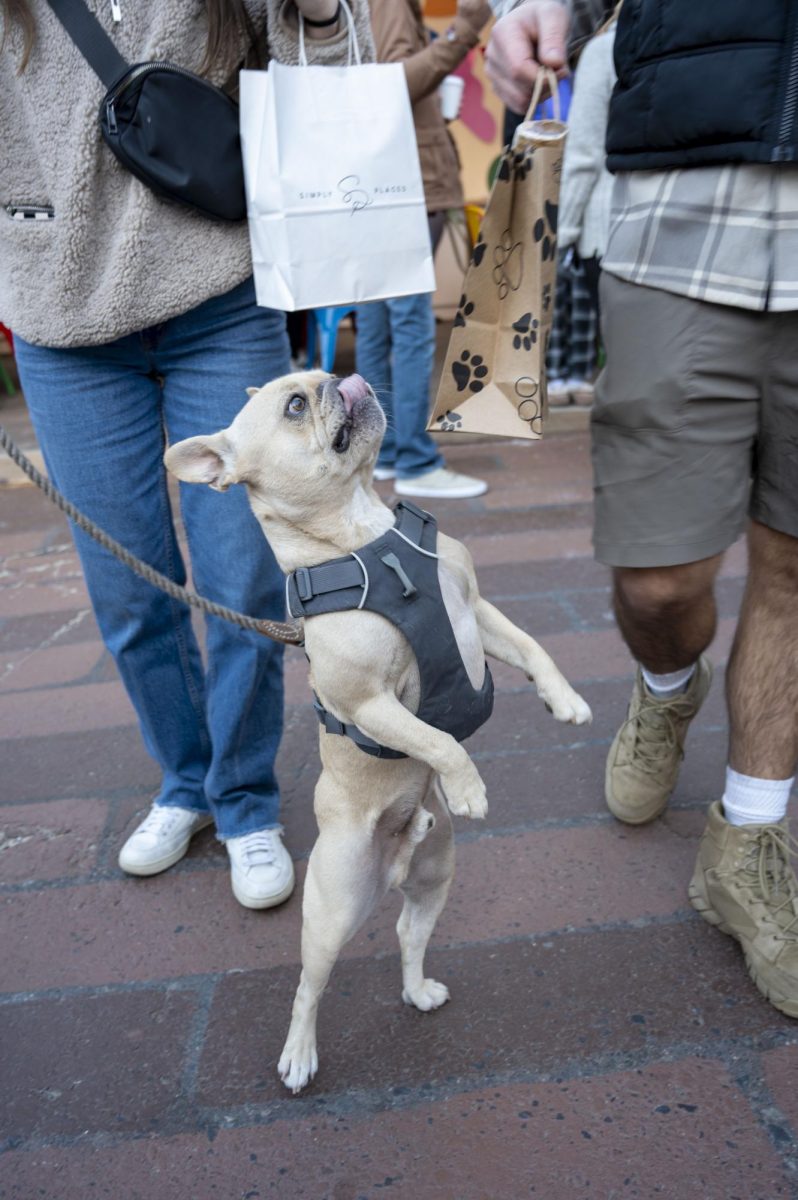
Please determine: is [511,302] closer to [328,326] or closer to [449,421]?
[449,421]

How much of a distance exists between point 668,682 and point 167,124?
5.54ft

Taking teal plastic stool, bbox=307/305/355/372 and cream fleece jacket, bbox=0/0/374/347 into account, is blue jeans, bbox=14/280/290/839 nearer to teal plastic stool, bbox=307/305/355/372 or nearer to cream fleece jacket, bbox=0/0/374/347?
cream fleece jacket, bbox=0/0/374/347

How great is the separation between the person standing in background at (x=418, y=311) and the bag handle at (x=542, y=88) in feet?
8.05

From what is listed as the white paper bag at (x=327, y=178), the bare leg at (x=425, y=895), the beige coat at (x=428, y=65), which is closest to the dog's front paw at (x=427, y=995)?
the bare leg at (x=425, y=895)

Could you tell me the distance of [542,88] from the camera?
1690mm

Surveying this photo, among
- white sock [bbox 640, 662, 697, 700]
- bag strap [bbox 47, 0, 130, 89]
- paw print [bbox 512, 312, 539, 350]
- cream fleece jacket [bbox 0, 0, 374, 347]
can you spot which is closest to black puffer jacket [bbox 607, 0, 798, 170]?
paw print [bbox 512, 312, 539, 350]

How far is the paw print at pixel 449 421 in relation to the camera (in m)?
1.74

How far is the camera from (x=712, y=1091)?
1737 mm

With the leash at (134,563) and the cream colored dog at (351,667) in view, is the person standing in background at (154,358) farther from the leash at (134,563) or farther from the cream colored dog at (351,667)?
the cream colored dog at (351,667)

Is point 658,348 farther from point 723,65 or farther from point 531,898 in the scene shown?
point 531,898

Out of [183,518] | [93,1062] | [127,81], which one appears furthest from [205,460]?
[93,1062]

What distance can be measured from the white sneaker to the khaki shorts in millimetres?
3060

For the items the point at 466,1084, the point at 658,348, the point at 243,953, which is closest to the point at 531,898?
the point at 466,1084

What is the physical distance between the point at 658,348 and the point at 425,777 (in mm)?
966
